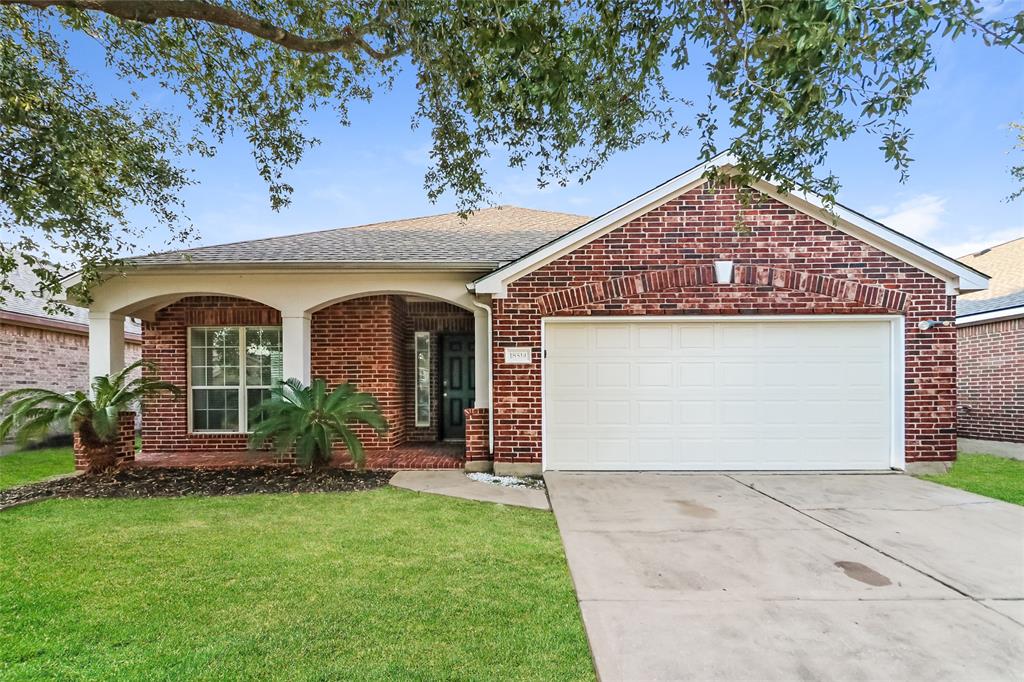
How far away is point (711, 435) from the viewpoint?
7.29 meters

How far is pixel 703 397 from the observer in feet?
23.9

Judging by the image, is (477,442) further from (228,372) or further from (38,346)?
(38,346)

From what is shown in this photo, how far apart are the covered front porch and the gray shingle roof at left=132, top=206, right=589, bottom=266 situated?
1.15 feet

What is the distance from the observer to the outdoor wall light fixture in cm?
712

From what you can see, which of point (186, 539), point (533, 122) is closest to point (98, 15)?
point (533, 122)

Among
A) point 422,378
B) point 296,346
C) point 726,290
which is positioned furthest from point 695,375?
point 296,346

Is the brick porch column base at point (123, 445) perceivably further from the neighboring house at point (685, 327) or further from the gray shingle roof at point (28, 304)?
the gray shingle roof at point (28, 304)

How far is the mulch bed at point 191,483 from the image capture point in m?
6.15

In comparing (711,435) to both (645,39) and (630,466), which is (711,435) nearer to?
(630,466)

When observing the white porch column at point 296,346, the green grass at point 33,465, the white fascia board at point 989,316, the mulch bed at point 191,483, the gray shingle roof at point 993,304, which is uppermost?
the gray shingle roof at point 993,304

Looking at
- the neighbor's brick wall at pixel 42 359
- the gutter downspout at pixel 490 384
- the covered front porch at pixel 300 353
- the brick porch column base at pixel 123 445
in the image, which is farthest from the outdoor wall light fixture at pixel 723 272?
the neighbor's brick wall at pixel 42 359

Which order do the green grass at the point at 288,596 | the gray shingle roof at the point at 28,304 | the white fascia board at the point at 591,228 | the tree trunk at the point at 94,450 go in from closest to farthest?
the green grass at the point at 288,596 → the tree trunk at the point at 94,450 → the white fascia board at the point at 591,228 → the gray shingle roof at the point at 28,304

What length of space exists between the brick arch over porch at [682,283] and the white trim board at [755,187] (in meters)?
0.59

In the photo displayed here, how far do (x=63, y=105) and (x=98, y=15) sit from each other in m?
1.47
